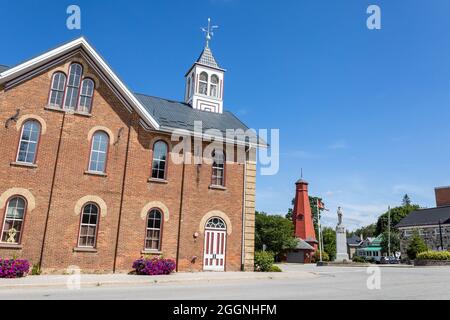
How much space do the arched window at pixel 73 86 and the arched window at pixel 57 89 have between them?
0.27 m

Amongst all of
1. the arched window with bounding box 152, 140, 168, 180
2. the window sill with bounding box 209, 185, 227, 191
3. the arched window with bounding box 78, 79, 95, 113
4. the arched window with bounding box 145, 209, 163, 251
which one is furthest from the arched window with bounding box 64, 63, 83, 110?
the window sill with bounding box 209, 185, 227, 191

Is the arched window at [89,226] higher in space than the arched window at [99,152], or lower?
lower

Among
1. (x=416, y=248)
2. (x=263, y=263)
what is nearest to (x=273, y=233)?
(x=416, y=248)

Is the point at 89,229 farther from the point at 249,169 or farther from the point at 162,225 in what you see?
the point at 249,169

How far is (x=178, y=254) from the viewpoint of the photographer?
19.2 metres

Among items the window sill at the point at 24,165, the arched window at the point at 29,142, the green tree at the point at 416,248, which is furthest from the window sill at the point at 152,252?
the green tree at the point at 416,248

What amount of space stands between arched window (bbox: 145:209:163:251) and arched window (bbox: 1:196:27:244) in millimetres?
5815

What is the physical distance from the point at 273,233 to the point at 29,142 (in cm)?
4027

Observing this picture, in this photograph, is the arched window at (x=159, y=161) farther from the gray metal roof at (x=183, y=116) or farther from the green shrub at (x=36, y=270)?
the green shrub at (x=36, y=270)

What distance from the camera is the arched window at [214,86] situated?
88.6 ft

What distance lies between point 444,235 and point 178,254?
51710mm
